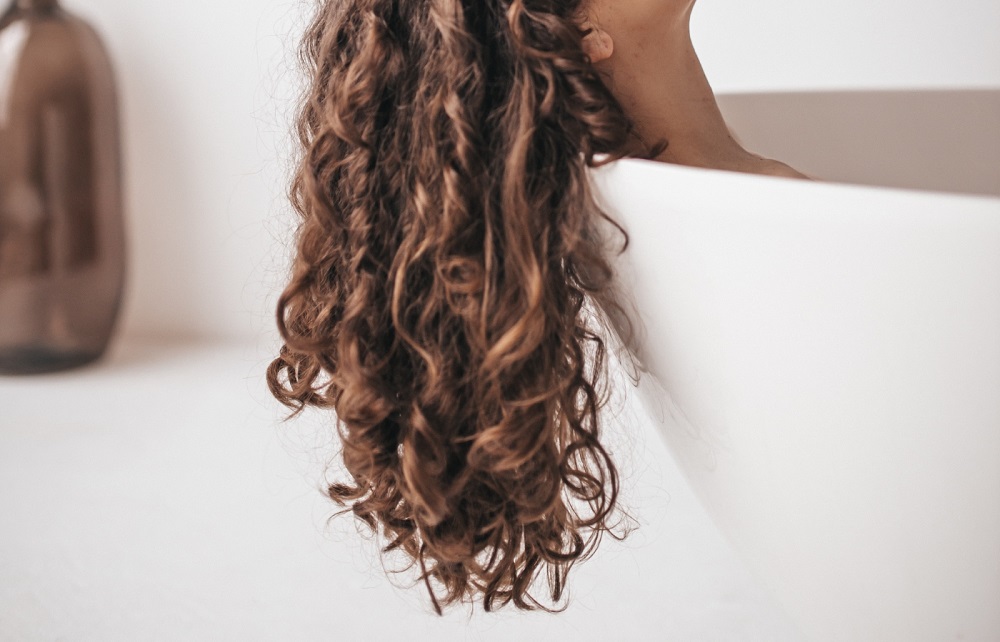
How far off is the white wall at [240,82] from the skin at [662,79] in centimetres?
92

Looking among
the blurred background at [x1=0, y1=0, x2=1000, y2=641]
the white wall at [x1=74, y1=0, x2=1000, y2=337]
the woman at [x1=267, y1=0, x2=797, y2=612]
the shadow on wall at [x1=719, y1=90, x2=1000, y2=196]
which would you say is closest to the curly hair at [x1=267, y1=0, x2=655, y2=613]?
the woman at [x1=267, y1=0, x2=797, y2=612]

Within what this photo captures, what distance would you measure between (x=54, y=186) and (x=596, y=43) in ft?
4.35

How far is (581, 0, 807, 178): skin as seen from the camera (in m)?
0.73

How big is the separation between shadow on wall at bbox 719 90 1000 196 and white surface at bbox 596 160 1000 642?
673 millimetres

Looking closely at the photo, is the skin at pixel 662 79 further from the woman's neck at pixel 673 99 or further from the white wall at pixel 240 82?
the white wall at pixel 240 82

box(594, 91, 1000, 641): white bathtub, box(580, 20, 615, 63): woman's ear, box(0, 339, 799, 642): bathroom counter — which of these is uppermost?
box(580, 20, 615, 63): woman's ear

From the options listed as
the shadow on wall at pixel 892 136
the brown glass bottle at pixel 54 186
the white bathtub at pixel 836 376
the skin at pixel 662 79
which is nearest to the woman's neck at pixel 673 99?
the skin at pixel 662 79

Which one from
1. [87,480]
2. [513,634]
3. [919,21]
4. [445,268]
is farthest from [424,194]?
[919,21]

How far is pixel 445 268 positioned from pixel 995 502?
36cm

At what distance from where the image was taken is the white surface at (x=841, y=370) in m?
0.51

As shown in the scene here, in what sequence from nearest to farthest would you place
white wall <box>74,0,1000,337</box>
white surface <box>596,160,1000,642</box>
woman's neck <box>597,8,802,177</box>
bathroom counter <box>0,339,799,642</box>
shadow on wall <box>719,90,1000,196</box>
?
white surface <box>596,160,1000,642</box>
woman's neck <box>597,8,802,177</box>
bathroom counter <box>0,339,799,642</box>
shadow on wall <box>719,90,1000,196</box>
white wall <box>74,0,1000,337</box>

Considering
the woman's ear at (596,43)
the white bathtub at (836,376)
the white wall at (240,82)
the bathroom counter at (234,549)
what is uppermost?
the woman's ear at (596,43)

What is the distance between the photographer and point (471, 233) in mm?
652

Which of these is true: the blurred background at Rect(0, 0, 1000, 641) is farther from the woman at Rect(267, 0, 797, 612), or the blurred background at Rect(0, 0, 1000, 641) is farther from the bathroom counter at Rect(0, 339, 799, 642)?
the woman at Rect(267, 0, 797, 612)
